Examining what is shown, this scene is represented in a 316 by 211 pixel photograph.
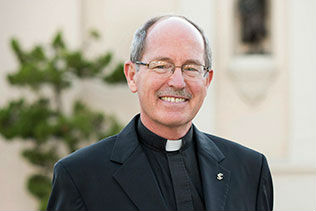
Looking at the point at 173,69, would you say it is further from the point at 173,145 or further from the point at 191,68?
the point at 173,145

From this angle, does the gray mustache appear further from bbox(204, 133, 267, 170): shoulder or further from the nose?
bbox(204, 133, 267, 170): shoulder

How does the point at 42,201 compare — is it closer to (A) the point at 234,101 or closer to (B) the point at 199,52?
(A) the point at 234,101

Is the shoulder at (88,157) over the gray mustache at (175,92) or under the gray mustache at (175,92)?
under

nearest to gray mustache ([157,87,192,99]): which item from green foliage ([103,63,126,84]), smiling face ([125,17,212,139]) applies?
smiling face ([125,17,212,139])

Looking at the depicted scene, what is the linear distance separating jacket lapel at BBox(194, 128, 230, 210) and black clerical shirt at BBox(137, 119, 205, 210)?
3 centimetres

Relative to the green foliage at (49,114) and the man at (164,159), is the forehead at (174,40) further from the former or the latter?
the green foliage at (49,114)

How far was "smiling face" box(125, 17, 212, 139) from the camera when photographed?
208 cm

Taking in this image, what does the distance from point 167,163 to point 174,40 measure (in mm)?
506

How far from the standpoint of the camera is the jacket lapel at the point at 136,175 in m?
2.00

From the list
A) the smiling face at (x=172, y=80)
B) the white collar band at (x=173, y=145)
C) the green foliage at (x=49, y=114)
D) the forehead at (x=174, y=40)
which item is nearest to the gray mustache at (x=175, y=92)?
the smiling face at (x=172, y=80)

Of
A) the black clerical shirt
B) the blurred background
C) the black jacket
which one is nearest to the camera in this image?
the black jacket

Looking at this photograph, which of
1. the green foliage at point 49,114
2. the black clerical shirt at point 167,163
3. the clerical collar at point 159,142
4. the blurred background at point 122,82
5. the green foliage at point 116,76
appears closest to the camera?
the black clerical shirt at point 167,163

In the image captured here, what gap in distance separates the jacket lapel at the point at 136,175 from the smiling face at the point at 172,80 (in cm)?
15

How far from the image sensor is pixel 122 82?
20.5 feet
